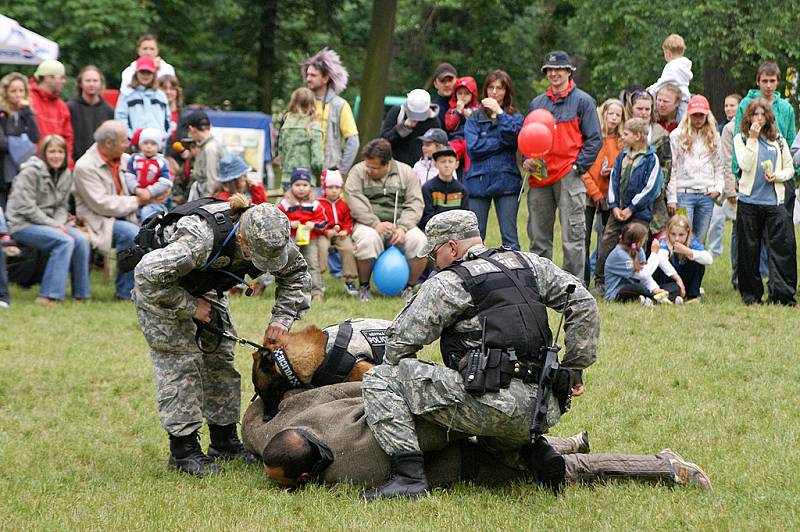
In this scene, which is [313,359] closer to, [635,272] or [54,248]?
[635,272]

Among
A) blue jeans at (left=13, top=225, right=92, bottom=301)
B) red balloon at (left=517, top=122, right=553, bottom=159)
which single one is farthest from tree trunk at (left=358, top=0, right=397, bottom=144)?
red balloon at (left=517, top=122, right=553, bottom=159)

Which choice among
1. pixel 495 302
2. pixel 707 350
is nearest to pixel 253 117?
pixel 707 350

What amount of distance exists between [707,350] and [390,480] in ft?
15.5

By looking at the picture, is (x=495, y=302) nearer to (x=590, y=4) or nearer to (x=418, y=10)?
(x=590, y=4)

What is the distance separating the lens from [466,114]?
1302 centimetres

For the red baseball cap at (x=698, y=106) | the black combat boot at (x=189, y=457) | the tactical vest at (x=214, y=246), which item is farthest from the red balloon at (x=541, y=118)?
the black combat boot at (x=189, y=457)

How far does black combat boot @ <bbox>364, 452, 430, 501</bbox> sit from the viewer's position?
232 inches

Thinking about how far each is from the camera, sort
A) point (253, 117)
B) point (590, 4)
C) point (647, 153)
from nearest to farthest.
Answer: point (647, 153) → point (253, 117) → point (590, 4)

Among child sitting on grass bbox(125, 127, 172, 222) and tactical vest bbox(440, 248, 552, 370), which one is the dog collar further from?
child sitting on grass bbox(125, 127, 172, 222)

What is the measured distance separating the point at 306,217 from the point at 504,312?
6.92m

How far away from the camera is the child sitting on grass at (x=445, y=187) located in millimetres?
12281

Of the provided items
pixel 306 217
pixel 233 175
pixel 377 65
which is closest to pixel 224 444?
pixel 233 175

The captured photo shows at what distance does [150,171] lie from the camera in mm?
12820

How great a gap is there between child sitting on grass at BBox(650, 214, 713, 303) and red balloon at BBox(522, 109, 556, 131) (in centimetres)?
180
